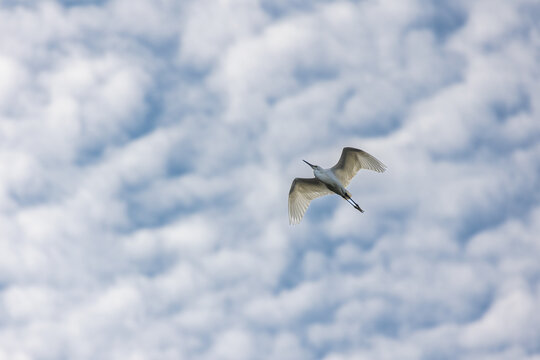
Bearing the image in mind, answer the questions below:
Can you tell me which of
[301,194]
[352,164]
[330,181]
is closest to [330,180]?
[330,181]

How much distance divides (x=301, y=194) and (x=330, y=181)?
2066 millimetres

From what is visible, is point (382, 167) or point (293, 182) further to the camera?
point (293, 182)

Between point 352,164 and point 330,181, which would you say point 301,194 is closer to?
point 330,181

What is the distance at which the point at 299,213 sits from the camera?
33875mm

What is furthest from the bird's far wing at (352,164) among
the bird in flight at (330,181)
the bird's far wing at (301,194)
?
the bird's far wing at (301,194)

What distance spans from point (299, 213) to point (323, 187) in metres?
1.77

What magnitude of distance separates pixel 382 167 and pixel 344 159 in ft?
6.36

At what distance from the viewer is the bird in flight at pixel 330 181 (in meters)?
32.2

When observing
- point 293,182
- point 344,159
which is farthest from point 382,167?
point 293,182

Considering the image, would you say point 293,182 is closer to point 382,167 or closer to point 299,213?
point 299,213

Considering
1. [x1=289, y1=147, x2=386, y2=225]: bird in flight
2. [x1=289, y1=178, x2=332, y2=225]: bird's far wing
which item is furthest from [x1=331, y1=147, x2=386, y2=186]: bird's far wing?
[x1=289, y1=178, x2=332, y2=225]: bird's far wing

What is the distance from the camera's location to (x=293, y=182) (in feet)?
112

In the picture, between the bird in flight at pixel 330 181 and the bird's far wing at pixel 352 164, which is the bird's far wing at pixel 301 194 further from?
the bird's far wing at pixel 352 164

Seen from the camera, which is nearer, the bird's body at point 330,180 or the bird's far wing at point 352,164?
the bird's far wing at point 352,164
